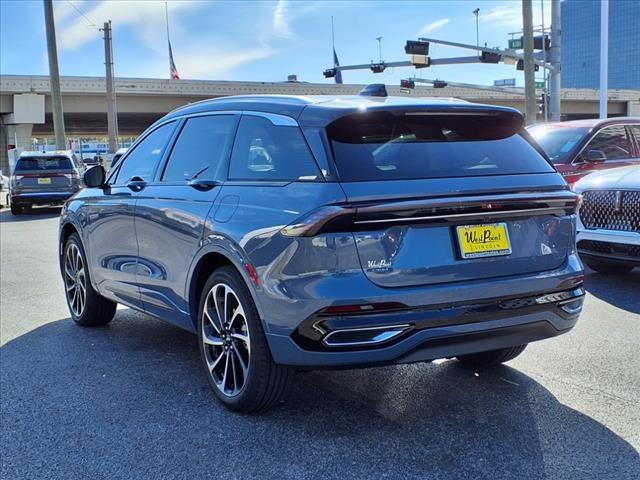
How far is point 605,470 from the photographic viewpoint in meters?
3.13

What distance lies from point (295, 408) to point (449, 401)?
0.89 meters

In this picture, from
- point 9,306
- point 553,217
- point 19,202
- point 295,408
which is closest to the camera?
point 553,217

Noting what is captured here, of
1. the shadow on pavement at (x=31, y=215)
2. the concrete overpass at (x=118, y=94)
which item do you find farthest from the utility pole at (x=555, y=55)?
the concrete overpass at (x=118, y=94)

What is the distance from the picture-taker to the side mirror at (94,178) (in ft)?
18.7

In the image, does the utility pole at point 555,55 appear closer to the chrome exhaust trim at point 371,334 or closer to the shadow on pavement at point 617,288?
the shadow on pavement at point 617,288

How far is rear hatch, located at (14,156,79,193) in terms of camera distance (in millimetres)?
18969

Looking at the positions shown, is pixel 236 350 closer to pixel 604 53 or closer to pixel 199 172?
pixel 199 172

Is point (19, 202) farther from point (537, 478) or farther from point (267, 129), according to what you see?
point (537, 478)

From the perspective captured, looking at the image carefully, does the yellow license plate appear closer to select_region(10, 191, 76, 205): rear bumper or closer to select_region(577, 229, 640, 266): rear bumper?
select_region(577, 229, 640, 266): rear bumper

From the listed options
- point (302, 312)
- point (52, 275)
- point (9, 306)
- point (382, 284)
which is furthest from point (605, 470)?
point (52, 275)

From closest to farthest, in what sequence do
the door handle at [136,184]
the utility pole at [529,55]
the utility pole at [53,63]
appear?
the door handle at [136,184]
the utility pole at [529,55]
the utility pole at [53,63]

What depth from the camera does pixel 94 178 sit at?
571 centimetres

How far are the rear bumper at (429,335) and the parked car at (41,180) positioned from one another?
56.8 ft

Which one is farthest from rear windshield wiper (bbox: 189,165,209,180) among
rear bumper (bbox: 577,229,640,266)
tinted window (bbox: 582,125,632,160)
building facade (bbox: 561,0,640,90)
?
building facade (bbox: 561,0,640,90)
